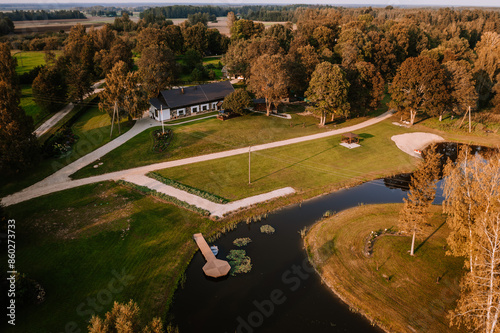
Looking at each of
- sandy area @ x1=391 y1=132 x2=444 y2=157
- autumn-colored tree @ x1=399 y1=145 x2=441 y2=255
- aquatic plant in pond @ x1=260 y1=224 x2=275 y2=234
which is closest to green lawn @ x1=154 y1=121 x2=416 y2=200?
sandy area @ x1=391 y1=132 x2=444 y2=157

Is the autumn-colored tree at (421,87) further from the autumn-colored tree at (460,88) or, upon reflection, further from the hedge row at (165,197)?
the hedge row at (165,197)

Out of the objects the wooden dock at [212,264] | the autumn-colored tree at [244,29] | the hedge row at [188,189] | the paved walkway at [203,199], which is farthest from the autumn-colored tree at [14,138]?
the autumn-colored tree at [244,29]

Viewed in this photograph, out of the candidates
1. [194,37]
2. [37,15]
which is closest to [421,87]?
[194,37]

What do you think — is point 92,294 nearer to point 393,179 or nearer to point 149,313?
point 149,313

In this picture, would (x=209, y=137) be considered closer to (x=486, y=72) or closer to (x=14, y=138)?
(x=14, y=138)

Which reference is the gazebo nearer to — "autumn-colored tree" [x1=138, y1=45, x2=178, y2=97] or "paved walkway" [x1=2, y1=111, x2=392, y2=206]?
"paved walkway" [x1=2, y1=111, x2=392, y2=206]

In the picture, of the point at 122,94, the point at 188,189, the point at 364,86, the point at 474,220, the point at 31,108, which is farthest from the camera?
the point at 31,108

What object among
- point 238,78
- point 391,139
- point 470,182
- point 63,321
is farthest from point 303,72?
point 63,321
